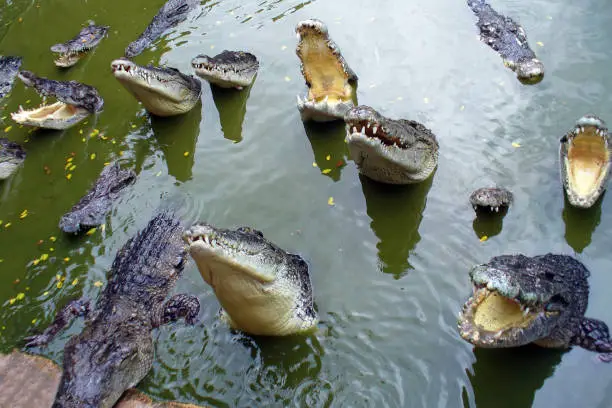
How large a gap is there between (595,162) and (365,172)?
2658mm

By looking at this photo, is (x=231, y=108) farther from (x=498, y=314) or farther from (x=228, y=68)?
(x=498, y=314)

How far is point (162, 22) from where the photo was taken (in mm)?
11070

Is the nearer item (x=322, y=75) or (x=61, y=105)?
(x=322, y=75)

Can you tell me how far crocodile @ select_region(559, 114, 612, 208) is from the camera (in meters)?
5.94

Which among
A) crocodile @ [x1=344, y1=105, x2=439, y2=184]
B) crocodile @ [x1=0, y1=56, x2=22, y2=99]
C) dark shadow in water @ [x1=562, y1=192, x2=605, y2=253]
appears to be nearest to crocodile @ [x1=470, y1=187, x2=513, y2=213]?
dark shadow in water @ [x1=562, y1=192, x2=605, y2=253]

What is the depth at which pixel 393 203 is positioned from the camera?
670cm

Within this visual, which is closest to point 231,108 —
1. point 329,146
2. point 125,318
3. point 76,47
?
point 329,146

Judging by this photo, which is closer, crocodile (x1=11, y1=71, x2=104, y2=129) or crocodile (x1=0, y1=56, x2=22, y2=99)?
crocodile (x1=11, y1=71, x2=104, y2=129)

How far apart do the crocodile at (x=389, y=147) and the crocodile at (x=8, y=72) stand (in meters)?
8.22

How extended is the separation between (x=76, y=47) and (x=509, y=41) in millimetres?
8232

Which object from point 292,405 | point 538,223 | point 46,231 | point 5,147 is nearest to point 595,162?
point 538,223

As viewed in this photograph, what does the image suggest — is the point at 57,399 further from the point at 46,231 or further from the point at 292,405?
the point at 46,231

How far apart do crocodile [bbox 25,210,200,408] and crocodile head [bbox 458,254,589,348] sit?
3.09 m

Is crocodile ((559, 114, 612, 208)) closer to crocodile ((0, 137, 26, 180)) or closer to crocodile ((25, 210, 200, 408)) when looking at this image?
crocodile ((25, 210, 200, 408))
